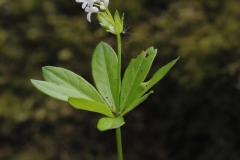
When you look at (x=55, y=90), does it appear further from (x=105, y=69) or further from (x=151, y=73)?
(x=151, y=73)

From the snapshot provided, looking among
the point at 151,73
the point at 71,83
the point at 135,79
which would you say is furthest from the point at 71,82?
the point at 151,73

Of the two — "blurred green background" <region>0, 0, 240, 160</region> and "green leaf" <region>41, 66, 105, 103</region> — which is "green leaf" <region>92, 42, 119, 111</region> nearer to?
"green leaf" <region>41, 66, 105, 103</region>

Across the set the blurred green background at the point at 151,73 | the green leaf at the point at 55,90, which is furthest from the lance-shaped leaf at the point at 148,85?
the blurred green background at the point at 151,73

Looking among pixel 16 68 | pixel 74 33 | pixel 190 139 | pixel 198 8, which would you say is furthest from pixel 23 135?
pixel 198 8

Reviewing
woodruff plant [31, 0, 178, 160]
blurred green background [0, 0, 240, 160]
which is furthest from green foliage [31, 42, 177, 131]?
blurred green background [0, 0, 240, 160]

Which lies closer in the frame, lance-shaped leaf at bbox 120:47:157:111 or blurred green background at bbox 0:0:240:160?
lance-shaped leaf at bbox 120:47:157:111

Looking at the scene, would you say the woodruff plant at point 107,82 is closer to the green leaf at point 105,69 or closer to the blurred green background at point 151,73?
the green leaf at point 105,69
